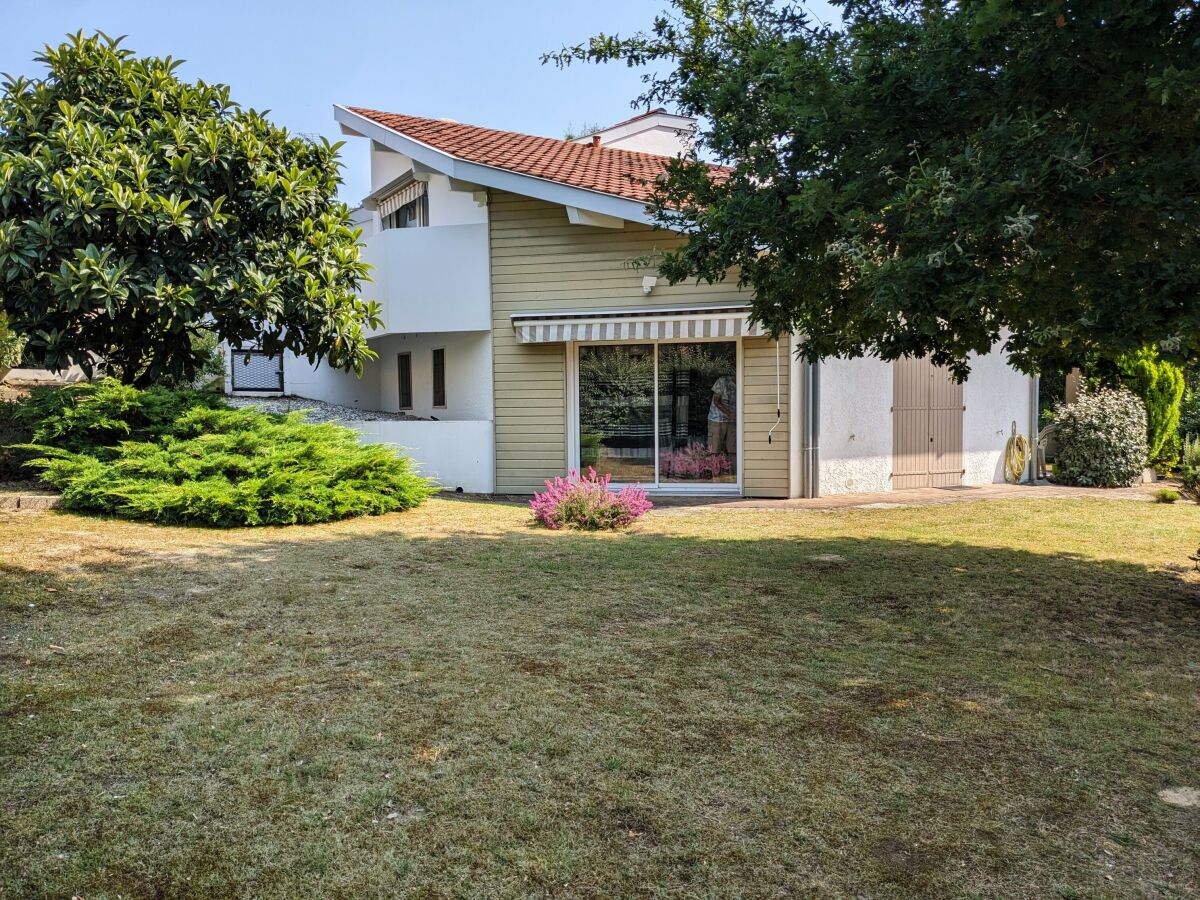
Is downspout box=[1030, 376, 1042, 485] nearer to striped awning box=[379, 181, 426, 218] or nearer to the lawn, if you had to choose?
the lawn

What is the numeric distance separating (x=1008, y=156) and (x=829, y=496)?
1121cm

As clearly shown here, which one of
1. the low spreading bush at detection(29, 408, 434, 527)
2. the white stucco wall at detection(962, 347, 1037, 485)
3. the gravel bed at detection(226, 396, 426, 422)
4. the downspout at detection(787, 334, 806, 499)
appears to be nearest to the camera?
the low spreading bush at detection(29, 408, 434, 527)

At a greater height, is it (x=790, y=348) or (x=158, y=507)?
(x=790, y=348)

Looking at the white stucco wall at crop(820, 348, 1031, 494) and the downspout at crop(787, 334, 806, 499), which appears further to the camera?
the white stucco wall at crop(820, 348, 1031, 494)

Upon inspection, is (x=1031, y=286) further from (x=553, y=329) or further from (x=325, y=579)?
(x=553, y=329)

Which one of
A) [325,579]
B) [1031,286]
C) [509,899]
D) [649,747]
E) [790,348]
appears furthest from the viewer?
[790,348]

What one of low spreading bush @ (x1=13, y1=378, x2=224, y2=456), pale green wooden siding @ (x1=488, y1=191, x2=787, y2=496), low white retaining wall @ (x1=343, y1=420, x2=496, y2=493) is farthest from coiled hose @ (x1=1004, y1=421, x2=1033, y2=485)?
low spreading bush @ (x1=13, y1=378, x2=224, y2=456)

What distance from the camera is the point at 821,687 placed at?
5.52 meters

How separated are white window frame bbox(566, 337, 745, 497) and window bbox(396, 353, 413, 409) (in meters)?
5.29

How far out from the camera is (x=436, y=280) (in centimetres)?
1738

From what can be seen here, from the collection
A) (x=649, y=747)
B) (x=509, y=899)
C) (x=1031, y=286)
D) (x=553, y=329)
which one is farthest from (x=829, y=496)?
(x=509, y=899)

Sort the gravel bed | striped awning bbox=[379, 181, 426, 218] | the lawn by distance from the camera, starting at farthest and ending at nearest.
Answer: striped awning bbox=[379, 181, 426, 218], the gravel bed, the lawn

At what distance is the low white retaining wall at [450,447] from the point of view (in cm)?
1697

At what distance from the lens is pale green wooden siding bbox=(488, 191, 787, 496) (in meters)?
16.2
